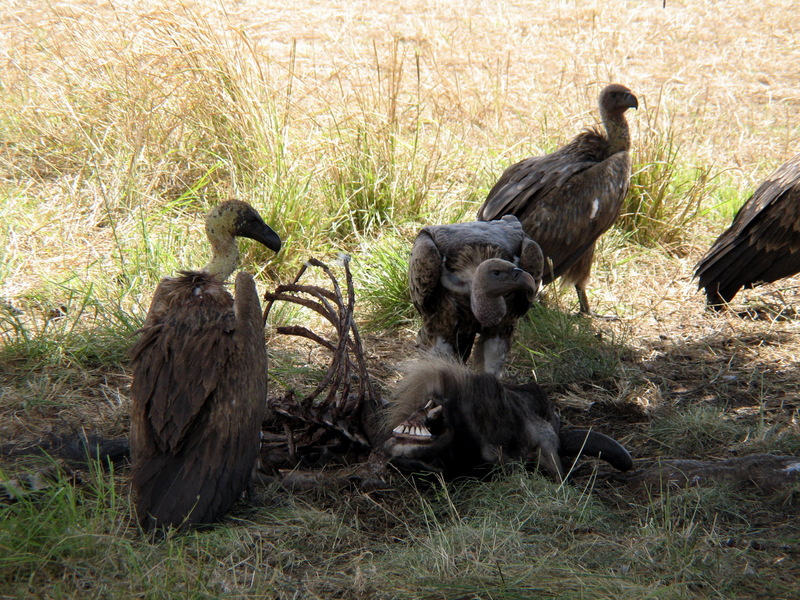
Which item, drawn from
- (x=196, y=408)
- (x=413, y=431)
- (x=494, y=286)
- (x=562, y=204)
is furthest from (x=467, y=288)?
(x=196, y=408)

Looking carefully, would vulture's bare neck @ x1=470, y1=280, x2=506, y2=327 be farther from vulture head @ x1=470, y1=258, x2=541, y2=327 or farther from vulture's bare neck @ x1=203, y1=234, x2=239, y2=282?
vulture's bare neck @ x1=203, y1=234, x2=239, y2=282

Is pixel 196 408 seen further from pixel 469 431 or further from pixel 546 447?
pixel 546 447

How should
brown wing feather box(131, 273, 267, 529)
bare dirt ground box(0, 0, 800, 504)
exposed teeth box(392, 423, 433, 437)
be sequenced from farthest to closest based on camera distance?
bare dirt ground box(0, 0, 800, 504) < exposed teeth box(392, 423, 433, 437) < brown wing feather box(131, 273, 267, 529)

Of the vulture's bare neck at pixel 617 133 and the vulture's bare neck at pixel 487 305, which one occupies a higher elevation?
the vulture's bare neck at pixel 617 133

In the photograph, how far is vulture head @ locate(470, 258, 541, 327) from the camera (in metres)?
3.76

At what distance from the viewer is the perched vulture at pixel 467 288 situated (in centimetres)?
411

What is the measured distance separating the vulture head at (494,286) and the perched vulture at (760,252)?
218 centimetres

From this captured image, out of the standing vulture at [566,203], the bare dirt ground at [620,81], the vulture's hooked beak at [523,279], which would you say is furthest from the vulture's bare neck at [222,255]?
the standing vulture at [566,203]

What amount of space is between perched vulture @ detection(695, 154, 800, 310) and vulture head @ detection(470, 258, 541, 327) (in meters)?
2.18

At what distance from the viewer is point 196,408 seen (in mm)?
2793

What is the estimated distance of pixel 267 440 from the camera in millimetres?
3482

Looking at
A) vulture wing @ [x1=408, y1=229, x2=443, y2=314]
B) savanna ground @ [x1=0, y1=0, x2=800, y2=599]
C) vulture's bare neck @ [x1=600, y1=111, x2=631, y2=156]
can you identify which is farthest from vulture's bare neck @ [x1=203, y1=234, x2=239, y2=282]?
vulture's bare neck @ [x1=600, y1=111, x2=631, y2=156]

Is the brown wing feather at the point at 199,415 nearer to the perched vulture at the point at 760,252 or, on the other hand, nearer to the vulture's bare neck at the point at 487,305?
the vulture's bare neck at the point at 487,305

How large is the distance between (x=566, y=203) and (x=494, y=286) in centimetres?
186
